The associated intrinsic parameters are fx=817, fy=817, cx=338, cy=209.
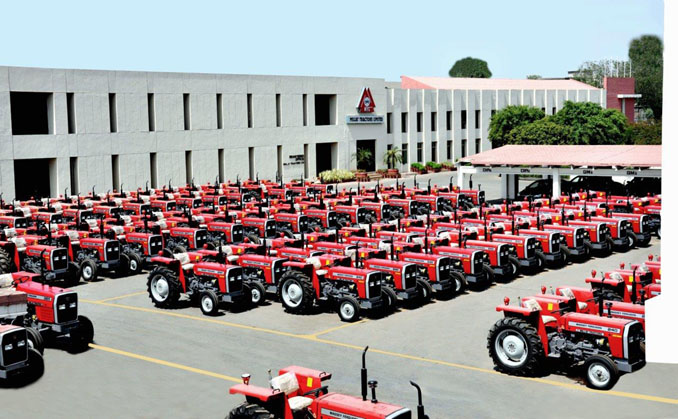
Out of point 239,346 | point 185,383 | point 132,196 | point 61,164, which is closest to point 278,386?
point 185,383

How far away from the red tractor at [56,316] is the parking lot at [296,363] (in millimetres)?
356

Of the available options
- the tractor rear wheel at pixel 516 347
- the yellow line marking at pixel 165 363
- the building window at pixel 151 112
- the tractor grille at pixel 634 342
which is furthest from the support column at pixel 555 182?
the yellow line marking at pixel 165 363

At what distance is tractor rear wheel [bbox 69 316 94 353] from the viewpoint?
16469 millimetres

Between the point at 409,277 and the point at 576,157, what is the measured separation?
2384 cm

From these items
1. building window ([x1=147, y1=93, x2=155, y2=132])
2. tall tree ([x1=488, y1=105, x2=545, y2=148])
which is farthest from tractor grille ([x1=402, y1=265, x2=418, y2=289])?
tall tree ([x1=488, y1=105, x2=545, y2=148])

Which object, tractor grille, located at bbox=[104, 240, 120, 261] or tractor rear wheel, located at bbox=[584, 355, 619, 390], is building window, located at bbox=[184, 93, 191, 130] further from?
tractor rear wheel, located at bbox=[584, 355, 619, 390]

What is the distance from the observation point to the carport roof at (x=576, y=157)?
128ft

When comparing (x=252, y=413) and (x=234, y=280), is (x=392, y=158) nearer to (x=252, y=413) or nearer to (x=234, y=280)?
(x=234, y=280)

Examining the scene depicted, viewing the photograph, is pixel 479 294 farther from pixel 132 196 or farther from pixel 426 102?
pixel 426 102

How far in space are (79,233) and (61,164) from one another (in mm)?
21718

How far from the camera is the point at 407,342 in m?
17.4

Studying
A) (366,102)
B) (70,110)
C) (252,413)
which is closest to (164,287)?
(252,413)

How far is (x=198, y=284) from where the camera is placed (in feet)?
68.9

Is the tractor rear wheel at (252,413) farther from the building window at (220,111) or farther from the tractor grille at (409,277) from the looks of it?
the building window at (220,111)
